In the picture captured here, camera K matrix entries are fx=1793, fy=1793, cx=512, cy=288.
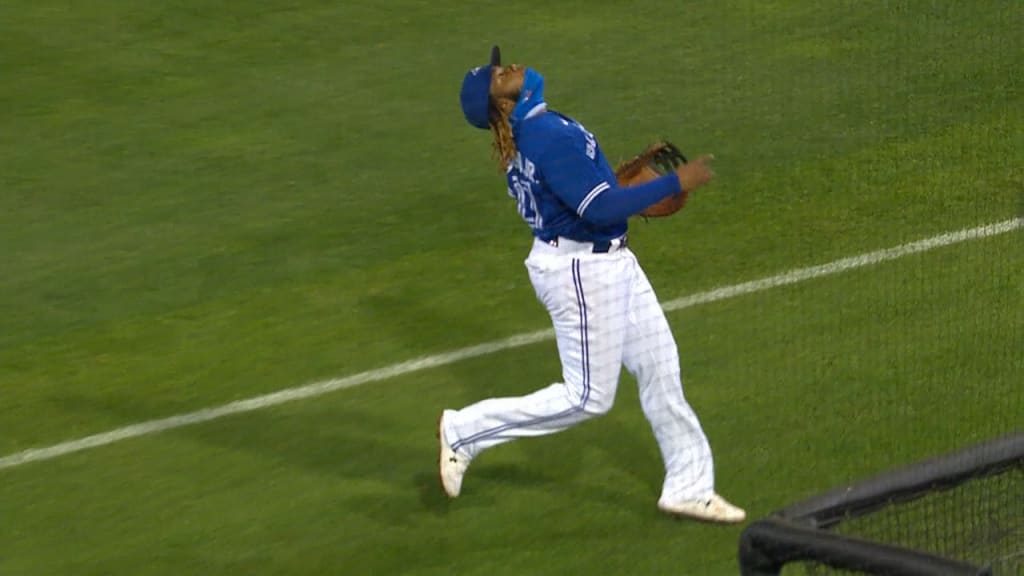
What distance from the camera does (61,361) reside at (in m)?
9.37

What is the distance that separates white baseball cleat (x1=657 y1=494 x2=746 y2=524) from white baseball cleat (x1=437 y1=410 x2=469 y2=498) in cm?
93

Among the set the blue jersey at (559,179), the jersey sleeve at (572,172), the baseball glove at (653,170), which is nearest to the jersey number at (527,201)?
the blue jersey at (559,179)

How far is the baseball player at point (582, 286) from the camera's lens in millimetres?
6824

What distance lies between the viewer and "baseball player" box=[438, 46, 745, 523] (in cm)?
682

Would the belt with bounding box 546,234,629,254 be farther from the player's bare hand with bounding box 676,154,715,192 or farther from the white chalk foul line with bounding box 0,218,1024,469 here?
the white chalk foul line with bounding box 0,218,1024,469

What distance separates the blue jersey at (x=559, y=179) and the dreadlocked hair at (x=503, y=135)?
0.10 feet

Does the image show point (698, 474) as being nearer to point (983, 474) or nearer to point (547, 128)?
point (547, 128)

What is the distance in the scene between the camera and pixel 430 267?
10281 mm

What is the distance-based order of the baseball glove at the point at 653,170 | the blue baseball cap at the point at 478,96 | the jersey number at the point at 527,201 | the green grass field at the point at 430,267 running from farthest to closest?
the green grass field at the point at 430,267 < the baseball glove at the point at 653,170 < the jersey number at the point at 527,201 < the blue baseball cap at the point at 478,96

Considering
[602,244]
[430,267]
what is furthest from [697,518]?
[430,267]

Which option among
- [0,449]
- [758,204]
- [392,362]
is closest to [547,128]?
[392,362]

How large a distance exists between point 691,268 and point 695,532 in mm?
3032

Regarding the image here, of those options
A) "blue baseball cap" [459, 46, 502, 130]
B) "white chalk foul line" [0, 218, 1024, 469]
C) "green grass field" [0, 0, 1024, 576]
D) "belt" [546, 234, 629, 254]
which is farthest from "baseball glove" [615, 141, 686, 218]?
"white chalk foul line" [0, 218, 1024, 469]

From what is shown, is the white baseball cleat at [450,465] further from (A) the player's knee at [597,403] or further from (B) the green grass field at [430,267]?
(A) the player's knee at [597,403]
